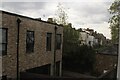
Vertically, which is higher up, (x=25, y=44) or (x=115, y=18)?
(x=115, y=18)

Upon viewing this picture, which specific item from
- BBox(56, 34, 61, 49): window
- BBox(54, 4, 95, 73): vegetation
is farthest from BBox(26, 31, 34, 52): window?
BBox(54, 4, 95, 73): vegetation

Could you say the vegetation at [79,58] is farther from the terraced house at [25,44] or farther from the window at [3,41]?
the window at [3,41]

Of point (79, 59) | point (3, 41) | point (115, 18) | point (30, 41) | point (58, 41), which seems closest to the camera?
point (3, 41)

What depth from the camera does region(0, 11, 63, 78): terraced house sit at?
705 centimetres

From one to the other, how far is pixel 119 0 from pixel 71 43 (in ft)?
31.8

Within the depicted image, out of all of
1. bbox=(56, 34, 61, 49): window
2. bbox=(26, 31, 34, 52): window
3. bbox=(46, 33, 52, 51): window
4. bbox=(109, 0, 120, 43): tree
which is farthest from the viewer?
bbox=(56, 34, 61, 49): window

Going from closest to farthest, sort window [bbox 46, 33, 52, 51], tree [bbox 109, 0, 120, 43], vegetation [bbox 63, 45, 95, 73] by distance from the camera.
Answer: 1. tree [bbox 109, 0, 120, 43]
2. window [bbox 46, 33, 52, 51]
3. vegetation [bbox 63, 45, 95, 73]

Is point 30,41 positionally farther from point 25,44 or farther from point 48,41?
point 48,41

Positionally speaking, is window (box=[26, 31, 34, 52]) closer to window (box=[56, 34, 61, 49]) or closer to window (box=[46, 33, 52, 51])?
window (box=[46, 33, 52, 51])

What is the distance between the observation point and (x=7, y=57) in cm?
711

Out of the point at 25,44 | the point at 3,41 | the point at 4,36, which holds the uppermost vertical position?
the point at 4,36

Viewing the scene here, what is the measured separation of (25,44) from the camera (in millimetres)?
8414

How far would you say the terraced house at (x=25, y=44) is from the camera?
23.1 ft

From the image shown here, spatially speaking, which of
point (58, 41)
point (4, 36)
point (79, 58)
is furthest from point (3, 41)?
point (79, 58)
